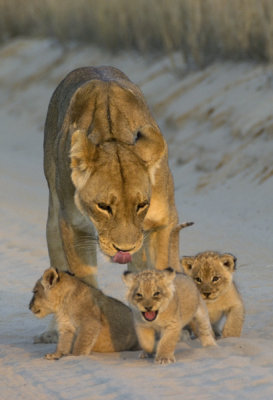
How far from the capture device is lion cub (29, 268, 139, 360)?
717 centimetres

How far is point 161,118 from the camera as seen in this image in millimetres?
16109

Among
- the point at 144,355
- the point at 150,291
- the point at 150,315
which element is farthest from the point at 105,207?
the point at 144,355

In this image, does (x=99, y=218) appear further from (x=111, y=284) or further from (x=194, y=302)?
(x=111, y=284)

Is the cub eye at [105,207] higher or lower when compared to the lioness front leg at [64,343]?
higher

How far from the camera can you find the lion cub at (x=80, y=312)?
7168mm

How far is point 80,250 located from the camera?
780 centimetres

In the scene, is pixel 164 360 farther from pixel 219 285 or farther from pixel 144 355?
pixel 219 285

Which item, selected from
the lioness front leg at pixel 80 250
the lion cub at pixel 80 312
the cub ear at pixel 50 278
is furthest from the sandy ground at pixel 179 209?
the lioness front leg at pixel 80 250

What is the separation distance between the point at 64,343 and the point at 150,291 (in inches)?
34.2

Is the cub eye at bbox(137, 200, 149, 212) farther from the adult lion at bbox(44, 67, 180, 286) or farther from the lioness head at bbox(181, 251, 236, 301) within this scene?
the lioness head at bbox(181, 251, 236, 301)

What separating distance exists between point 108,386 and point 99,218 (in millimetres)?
1414

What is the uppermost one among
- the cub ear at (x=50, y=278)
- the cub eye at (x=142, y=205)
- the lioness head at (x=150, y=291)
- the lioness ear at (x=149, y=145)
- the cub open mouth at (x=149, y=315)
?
the lioness ear at (x=149, y=145)

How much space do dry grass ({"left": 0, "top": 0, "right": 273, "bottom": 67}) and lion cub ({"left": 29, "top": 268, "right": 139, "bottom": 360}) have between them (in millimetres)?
8446

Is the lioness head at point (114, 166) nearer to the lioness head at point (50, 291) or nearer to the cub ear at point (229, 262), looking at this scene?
the lioness head at point (50, 291)
